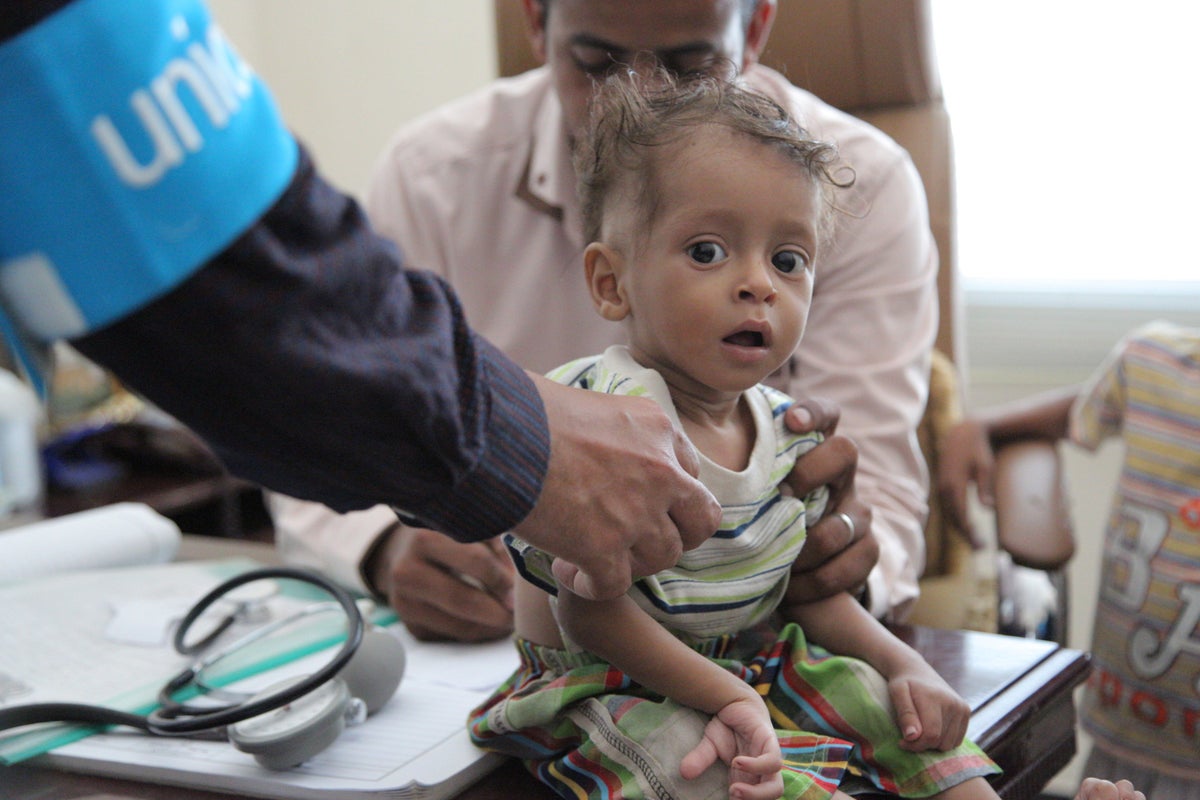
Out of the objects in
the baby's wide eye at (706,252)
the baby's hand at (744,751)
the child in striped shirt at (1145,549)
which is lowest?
the child in striped shirt at (1145,549)

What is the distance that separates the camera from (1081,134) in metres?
2.17

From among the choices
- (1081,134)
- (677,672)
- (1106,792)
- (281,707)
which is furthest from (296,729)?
(1081,134)

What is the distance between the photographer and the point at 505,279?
1.37 m

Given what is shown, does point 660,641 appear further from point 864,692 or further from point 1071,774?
point 1071,774

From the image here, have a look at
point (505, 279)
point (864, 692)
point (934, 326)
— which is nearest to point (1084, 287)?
point (934, 326)

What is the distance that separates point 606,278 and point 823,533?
0.70ft

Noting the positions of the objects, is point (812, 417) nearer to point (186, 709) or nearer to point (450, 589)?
point (450, 589)

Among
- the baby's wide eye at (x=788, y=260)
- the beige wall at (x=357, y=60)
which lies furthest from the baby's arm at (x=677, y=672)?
the beige wall at (x=357, y=60)

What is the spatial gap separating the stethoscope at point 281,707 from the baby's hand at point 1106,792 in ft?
1.39

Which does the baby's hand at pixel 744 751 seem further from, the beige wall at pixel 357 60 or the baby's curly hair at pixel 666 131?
the beige wall at pixel 357 60

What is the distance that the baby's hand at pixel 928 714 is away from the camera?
2.10ft

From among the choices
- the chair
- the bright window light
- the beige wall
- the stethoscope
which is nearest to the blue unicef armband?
the stethoscope

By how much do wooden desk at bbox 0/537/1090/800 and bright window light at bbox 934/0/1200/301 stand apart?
1.54 m

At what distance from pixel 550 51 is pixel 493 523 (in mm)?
694
